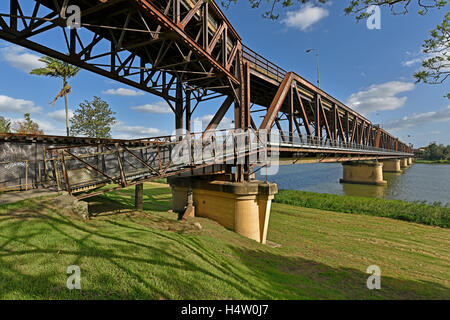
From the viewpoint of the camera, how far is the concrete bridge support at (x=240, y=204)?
12.7 metres

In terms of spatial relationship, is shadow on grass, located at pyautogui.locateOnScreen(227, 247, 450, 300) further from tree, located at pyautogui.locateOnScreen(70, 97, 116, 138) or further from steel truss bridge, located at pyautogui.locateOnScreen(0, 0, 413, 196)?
tree, located at pyautogui.locateOnScreen(70, 97, 116, 138)

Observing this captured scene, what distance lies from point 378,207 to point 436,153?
6650 inches

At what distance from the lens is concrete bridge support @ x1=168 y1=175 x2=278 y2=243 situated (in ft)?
41.8

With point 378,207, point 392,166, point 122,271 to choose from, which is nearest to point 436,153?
point 392,166

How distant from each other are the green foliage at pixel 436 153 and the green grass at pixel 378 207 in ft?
520

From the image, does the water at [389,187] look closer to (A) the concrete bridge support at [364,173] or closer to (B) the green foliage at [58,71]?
(A) the concrete bridge support at [364,173]

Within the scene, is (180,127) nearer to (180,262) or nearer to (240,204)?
(240,204)

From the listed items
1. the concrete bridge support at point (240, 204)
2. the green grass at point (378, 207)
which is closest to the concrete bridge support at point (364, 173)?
the green grass at point (378, 207)

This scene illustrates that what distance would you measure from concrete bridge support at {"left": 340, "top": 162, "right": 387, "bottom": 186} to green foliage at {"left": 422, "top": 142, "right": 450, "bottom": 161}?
130m

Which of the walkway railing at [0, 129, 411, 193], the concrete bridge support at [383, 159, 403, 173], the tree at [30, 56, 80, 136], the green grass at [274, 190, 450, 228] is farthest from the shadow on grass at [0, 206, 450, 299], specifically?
the concrete bridge support at [383, 159, 403, 173]

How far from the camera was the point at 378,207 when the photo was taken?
72.1ft

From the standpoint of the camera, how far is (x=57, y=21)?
6855mm
